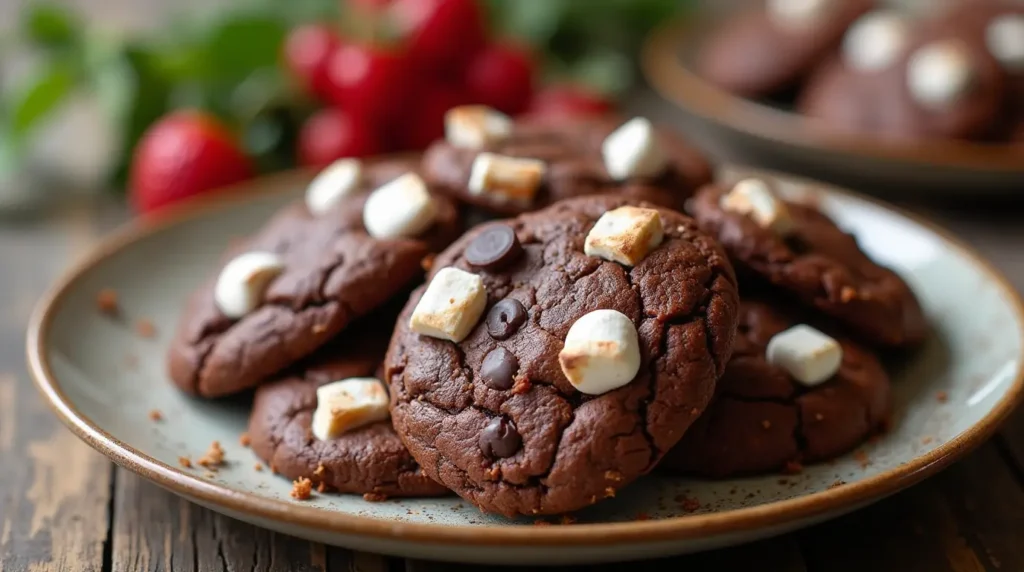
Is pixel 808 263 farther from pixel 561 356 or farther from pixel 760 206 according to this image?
pixel 561 356

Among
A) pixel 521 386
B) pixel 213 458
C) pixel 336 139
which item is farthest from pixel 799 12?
pixel 213 458

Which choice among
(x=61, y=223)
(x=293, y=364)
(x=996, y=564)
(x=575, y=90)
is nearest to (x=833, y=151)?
(x=575, y=90)

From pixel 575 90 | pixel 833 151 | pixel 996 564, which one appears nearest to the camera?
pixel 996 564

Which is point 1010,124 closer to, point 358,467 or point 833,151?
point 833,151

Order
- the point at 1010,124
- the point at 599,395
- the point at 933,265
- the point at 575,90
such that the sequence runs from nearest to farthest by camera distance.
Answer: the point at 599,395
the point at 933,265
the point at 1010,124
the point at 575,90

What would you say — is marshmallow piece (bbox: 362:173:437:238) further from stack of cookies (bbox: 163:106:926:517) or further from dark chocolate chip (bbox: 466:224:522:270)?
dark chocolate chip (bbox: 466:224:522:270)

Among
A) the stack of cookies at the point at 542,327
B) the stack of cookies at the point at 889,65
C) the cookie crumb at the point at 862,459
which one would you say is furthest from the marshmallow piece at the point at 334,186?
the stack of cookies at the point at 889,65

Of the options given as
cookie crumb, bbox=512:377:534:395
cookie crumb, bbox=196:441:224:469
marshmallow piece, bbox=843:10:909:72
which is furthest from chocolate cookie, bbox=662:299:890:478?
marshmallow piece, bbox=843:10:909:72
